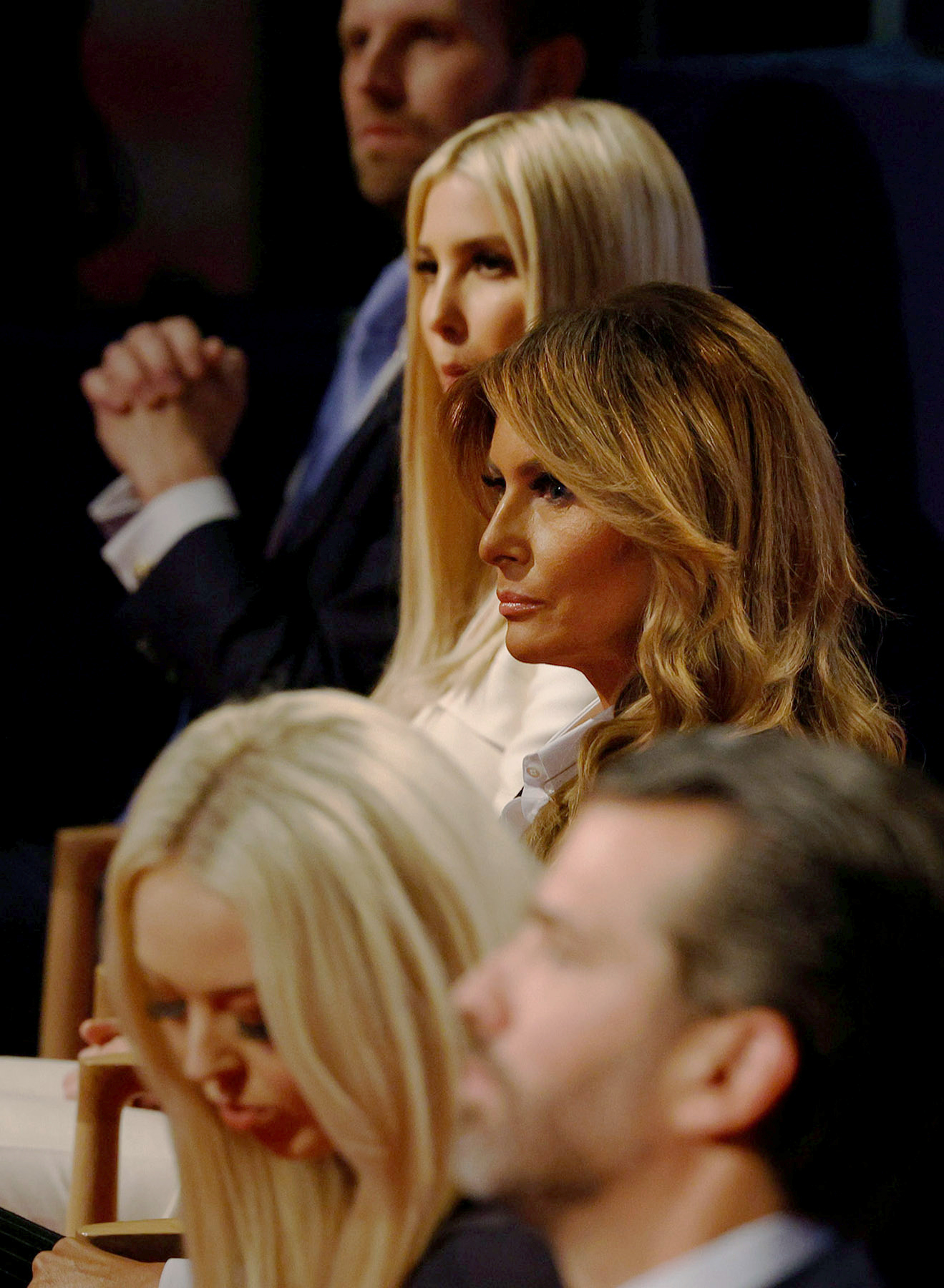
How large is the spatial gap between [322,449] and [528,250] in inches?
26.9

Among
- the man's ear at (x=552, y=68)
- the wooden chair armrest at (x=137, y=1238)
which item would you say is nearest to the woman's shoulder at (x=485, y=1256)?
the wooden chair armrest at (x=137, y=1238)

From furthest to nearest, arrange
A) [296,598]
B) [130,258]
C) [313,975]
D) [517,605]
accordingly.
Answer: [130,258]
[296,598]
[517,605]
[313,975]

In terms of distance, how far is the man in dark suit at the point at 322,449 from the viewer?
5.77ft

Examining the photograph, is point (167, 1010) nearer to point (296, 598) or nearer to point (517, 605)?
point (517, 605)

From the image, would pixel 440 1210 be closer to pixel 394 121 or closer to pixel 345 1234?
pixel 345 1234

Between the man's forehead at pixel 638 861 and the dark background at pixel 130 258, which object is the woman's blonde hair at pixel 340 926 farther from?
the dark background at pixel 130 258

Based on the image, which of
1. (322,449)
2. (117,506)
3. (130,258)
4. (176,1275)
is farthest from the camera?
(130,258)

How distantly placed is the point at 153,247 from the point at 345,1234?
186 centimetres

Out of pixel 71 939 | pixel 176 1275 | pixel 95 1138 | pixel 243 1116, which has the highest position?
pixel 243 1116

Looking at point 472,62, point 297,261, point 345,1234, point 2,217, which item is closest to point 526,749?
point 345,1234

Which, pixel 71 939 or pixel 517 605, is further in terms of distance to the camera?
pixel 71 939

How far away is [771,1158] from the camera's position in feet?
2.03

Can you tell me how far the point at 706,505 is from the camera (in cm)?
113

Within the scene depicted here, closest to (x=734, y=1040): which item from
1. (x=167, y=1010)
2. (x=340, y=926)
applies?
(x=340, y=926)
